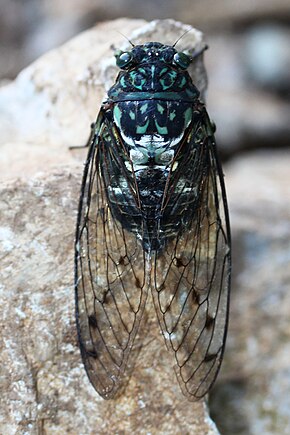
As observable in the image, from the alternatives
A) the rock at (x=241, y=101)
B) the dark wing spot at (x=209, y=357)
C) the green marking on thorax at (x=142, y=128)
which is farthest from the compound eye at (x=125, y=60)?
the rock at (x=241, y=101)

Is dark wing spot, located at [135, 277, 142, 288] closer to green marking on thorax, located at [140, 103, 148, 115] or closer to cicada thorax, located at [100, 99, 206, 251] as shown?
cicada thorax, located at [100, 99, 206, 251]

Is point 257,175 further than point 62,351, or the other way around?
point 257,175

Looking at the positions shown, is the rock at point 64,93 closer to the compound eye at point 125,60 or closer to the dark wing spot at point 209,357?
the compound eye at point 125,60

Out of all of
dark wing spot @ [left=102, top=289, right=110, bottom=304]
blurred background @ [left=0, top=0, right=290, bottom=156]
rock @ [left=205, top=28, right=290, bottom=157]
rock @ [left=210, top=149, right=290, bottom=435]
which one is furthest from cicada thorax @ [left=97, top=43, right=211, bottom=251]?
blurred background @ [left=0, top=0, right=290, bottom=156]

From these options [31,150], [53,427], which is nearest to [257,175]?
[31,150]

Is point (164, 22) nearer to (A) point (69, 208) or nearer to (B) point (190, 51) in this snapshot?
(B) point (190, 51)

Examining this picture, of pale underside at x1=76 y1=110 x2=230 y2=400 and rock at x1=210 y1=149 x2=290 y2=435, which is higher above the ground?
pale underside at x1=76 y1=110 x2=230 y2=400
